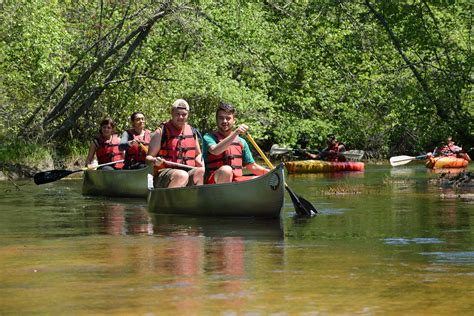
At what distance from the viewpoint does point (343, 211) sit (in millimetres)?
14344

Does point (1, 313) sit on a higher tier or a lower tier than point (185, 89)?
lower

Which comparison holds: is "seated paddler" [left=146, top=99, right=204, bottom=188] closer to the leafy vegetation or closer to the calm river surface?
the calm river surface

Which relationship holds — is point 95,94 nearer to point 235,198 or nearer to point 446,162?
point 446,162

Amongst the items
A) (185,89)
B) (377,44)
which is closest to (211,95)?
(185,89)

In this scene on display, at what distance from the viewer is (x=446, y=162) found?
32312 millimetres

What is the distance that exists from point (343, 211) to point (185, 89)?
1453 cm

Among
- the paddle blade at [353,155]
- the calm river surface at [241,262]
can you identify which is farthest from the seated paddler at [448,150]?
the calm river surface at [241,262]

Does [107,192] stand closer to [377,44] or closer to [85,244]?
[377,44]

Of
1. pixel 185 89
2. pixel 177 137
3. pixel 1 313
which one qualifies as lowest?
pixel 1 313

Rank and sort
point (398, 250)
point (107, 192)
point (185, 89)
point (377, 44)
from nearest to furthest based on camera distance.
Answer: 1. point (398, 250)
2. point (107, 192)
3. point (377, 44)
4. point (185, 89)

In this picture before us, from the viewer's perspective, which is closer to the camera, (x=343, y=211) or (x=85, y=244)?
(x=85, y=244)

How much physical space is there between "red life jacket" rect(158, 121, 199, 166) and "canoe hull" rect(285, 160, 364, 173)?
1518 centimetres

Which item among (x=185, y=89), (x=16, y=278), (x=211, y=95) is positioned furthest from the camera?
(x=211, y=95)

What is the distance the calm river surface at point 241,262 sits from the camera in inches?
266
